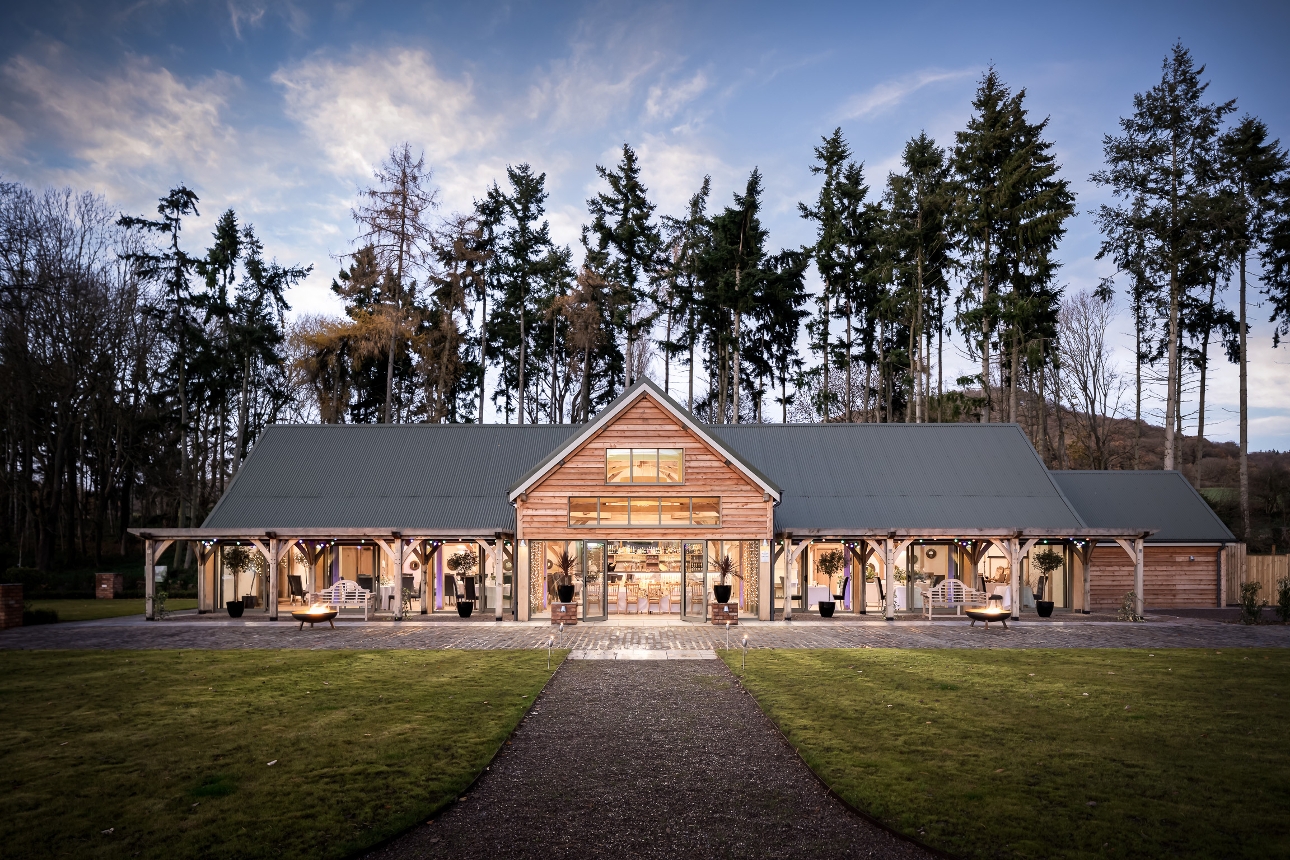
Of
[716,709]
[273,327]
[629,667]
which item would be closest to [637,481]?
[629,667]

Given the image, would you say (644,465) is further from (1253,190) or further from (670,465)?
(1253,190)

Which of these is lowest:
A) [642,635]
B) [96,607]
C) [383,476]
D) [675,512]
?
[96,607]

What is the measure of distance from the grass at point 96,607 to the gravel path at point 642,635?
2446mm

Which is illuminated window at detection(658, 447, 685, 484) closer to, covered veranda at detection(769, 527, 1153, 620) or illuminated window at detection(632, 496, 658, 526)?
illuminated window at detection(632, 496, 658, 526)

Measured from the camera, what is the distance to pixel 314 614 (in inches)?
763

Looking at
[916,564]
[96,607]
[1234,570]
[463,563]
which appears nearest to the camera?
[463,563]

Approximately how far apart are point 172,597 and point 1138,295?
38.7 m

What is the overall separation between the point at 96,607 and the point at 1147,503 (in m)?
34.9

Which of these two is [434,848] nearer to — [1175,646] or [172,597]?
[1175,646]

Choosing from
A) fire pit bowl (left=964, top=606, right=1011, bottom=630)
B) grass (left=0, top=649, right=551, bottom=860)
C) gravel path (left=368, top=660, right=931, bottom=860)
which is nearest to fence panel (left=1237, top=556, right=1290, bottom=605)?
fire pit bowl (left=964, top=606, right=1011, bottom=630)

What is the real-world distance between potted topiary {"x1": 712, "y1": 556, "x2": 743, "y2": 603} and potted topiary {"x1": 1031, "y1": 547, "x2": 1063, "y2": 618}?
325 inches

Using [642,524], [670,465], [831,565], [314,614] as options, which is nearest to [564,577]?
[642,524]

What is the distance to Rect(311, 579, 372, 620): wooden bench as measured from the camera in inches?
859

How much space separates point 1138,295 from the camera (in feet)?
102
